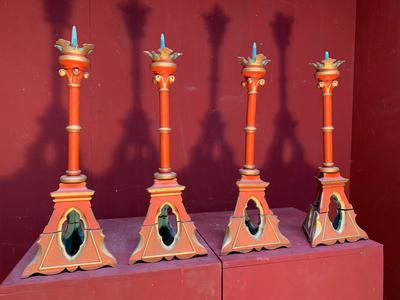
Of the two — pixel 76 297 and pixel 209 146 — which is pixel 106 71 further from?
pixel 76 297

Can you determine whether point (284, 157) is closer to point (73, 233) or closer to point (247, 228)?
point (247, 228)

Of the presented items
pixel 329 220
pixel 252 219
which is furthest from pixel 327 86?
pixel 252 219

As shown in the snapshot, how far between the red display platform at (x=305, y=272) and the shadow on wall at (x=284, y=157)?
37cm

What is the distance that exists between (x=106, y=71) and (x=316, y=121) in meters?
0.73

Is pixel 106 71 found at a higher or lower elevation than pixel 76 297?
higher

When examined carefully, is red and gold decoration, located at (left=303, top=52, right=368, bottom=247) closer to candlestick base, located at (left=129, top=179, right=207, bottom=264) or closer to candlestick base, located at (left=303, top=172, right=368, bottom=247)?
candlestick base, located at (left=303, top=172, right=368, bottom=247)

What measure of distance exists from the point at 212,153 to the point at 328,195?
0.41 m

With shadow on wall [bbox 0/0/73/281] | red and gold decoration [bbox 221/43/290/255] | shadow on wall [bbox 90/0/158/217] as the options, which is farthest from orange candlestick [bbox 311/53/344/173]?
shadow on wall [bbox 0/0/73/281]

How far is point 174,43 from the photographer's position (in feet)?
3.42

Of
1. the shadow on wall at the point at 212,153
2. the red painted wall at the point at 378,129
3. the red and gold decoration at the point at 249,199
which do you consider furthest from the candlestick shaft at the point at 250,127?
the red painted wall at the point at 378,129

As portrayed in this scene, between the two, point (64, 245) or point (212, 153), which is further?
point (212, 153)

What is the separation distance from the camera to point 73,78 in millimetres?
642

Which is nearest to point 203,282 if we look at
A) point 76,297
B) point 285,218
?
point 76,297

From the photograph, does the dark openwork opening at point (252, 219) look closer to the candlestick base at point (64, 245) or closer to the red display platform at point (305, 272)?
the red display platform at point (305, 272)
